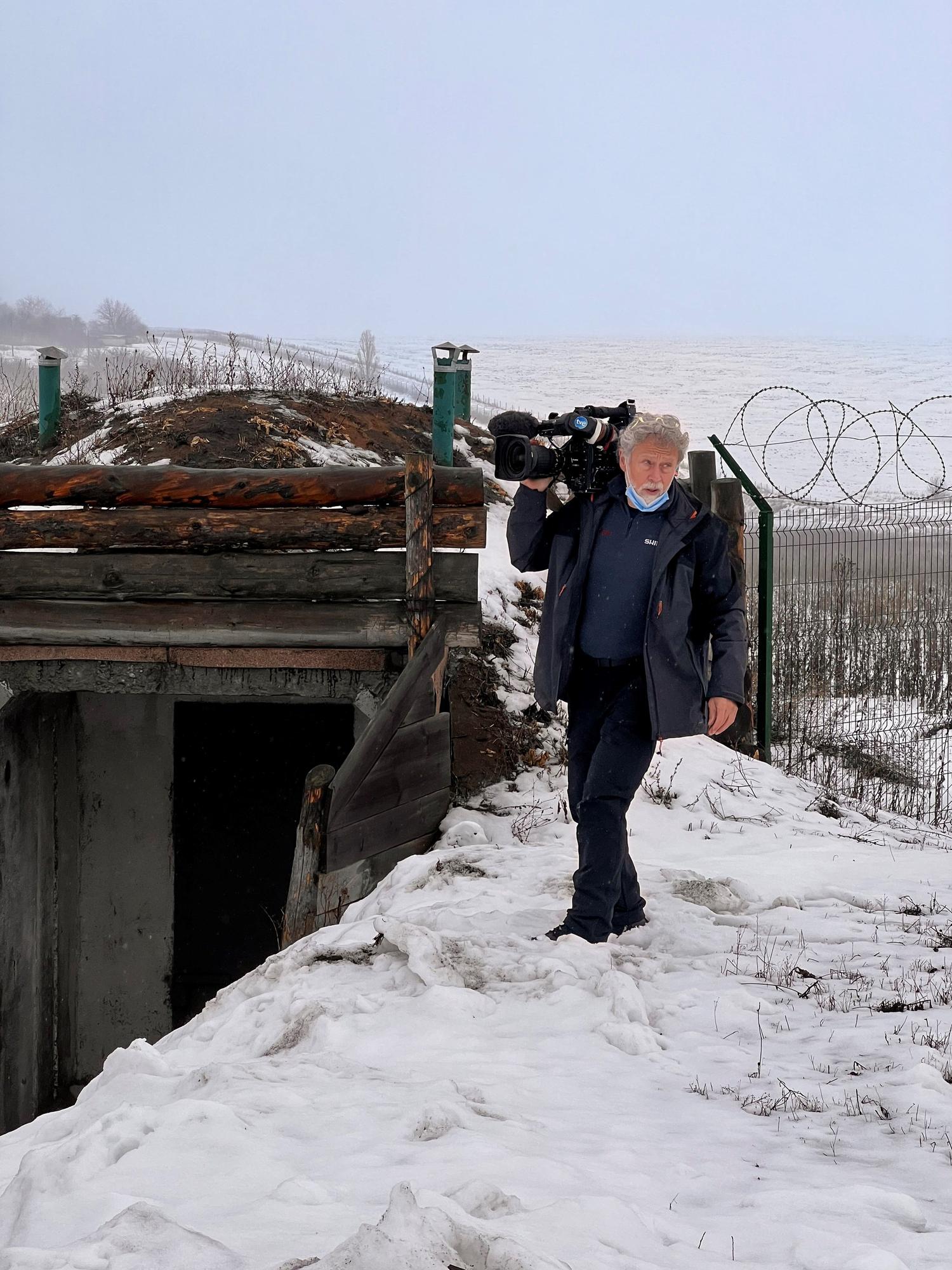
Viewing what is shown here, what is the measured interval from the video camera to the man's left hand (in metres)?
0.84

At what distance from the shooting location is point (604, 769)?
151 inches

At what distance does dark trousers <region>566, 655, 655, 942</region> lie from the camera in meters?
3.83

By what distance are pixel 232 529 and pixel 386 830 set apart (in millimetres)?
2069

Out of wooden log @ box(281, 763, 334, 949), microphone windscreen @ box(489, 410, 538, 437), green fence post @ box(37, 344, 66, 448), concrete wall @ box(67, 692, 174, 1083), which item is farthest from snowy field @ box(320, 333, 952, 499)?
microphone windscreen @ box(489, 410, 538, 437)

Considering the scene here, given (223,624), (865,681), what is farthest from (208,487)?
(865,681)

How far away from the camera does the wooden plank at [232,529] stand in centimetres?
630

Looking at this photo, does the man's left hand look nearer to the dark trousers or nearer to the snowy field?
the dark trousers

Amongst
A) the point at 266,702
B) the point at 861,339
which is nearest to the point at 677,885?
the point at 266,702

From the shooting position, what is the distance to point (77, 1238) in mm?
2143

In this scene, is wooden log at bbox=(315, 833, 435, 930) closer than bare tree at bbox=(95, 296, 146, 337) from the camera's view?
Yes

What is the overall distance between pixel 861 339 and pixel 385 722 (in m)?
78.2

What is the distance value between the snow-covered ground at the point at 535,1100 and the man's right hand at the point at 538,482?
5.30 feet

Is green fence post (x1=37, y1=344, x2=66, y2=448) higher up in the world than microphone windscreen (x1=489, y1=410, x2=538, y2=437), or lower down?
higher up

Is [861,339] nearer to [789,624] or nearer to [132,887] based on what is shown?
[789,624]
